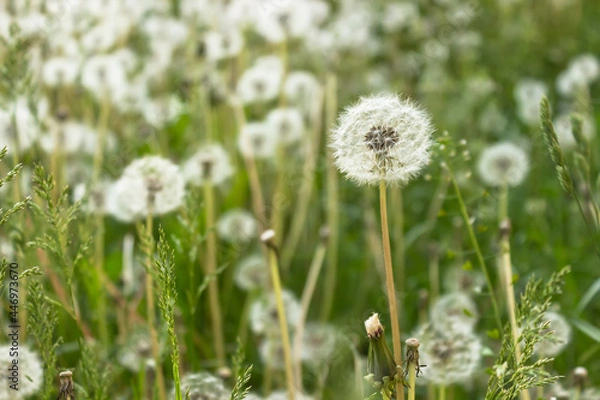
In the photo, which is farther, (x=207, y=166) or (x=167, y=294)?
(x=207, y=166)

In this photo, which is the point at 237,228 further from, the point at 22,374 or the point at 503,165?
the point at 22,374

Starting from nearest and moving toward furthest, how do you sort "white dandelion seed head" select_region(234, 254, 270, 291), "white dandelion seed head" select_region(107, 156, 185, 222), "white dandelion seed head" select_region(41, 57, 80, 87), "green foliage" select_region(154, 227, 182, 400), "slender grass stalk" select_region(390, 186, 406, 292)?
"green foliage" select_region(154, 227, 182, 400) < "white dandelion seed head" select_region(107, 156, 185, 222) < "white dandelion seed head" select_region(234, 254, 270, 291) < "slender grass stalk" select_region(390, 186, 406, 292) < "white dandelion seed head" select_region(41, 57, 80, 87)

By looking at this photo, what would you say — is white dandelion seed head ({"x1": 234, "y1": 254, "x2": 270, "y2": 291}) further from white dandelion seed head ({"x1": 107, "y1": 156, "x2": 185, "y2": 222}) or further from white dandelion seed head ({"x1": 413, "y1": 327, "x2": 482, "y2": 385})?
white dandelion seed head ({"x1": 413, "y1": 327, "x2": 482, "y2": 385})

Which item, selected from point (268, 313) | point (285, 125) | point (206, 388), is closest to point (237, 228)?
point (285, 125)

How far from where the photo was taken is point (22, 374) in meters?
0.99

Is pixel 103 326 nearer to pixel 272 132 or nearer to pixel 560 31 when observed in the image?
pixel 272 132

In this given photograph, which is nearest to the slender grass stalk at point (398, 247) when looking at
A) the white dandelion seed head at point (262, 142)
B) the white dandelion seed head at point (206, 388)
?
→ the white dandelion seed head at point (262, 142)

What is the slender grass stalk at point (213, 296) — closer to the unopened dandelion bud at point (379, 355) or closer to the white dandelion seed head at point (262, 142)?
the white dandelion seed head at point (262, 142)

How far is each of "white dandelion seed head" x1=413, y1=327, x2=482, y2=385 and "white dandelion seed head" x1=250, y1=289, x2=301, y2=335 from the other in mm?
432

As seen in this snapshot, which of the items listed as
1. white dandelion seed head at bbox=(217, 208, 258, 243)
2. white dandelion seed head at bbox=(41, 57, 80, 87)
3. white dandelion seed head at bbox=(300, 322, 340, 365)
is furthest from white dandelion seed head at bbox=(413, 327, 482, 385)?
white dandelion seed head at bbox=(41, 57, 80, 87)

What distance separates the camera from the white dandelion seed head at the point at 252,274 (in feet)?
5.41

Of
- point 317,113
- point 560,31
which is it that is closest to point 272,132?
point 317,113

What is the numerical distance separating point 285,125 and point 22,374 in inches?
44.8

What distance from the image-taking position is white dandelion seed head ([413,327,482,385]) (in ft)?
3.28
